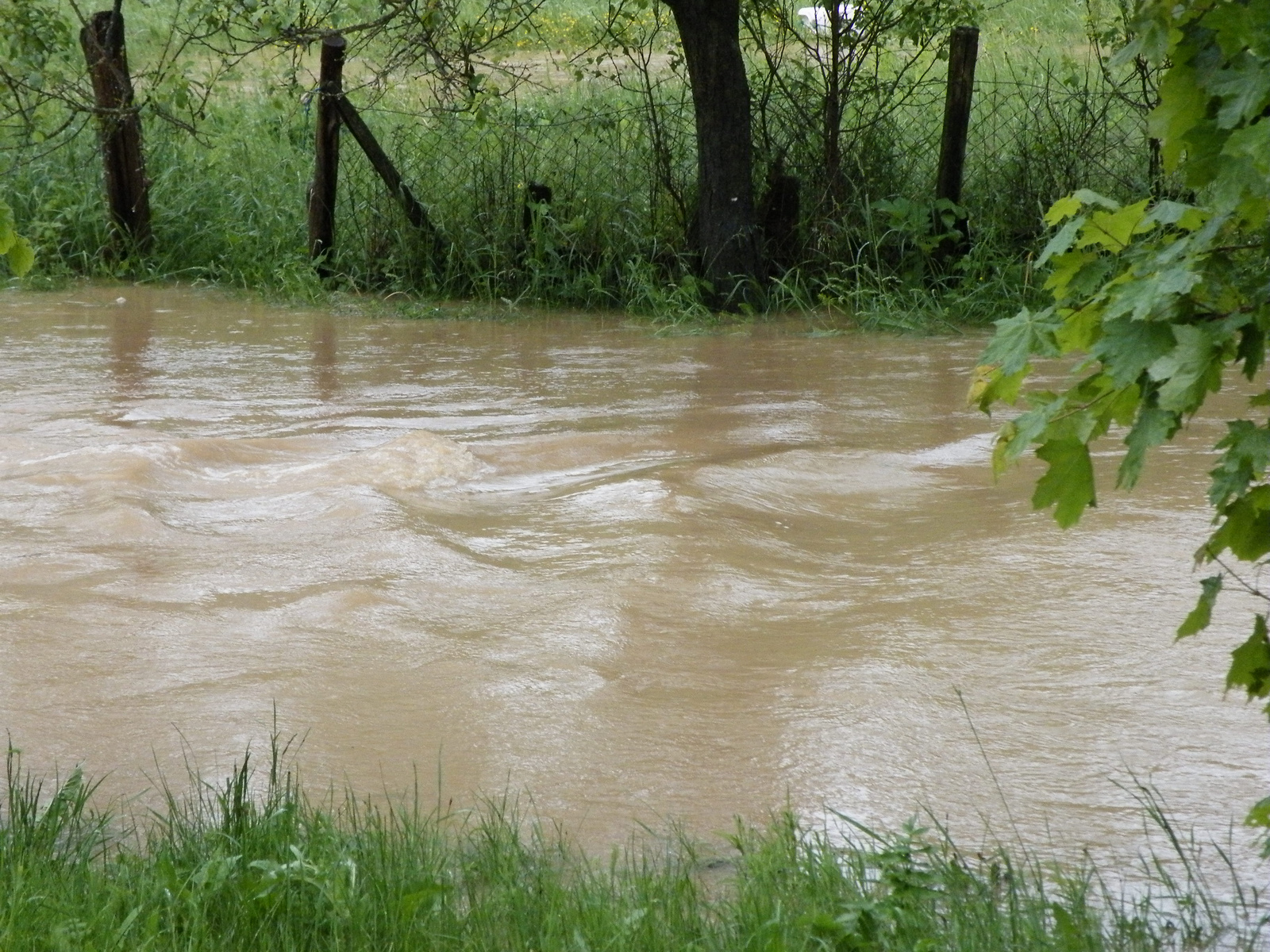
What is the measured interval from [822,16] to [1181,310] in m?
9.33

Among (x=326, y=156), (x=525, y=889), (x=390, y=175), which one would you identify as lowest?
(x=525, y=889)

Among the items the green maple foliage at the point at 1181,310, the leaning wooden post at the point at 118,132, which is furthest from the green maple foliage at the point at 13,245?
the leaning wooden post at the point at 118,132

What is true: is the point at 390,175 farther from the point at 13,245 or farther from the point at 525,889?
the point at 525,889

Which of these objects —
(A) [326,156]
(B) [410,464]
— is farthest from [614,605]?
(A) [326,156]

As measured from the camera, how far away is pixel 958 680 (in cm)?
409

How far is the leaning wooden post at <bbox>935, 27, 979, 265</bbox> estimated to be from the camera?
34.2ft

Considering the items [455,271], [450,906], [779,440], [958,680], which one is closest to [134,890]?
[450,906]

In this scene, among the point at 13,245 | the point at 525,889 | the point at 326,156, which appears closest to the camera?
the point at 525,889

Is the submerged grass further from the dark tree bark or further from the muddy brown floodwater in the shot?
the dark tree bark

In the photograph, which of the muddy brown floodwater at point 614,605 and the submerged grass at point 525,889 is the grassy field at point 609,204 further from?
the submerged grass at point 525,889

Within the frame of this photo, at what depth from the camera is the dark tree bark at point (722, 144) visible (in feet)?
32.4

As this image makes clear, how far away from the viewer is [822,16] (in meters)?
11.0

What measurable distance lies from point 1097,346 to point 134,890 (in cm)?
194

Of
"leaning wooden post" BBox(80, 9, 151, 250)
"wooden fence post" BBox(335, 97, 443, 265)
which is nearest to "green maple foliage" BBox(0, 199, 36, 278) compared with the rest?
"wooden fence post" BBox(335, 97, 443, 265)
